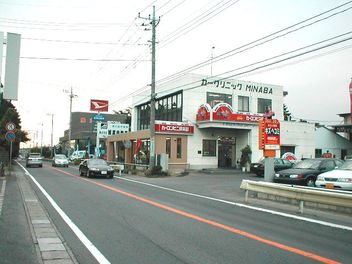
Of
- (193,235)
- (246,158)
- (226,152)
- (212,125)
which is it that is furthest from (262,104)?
(193,235)

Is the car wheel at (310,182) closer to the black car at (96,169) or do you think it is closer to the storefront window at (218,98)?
the black car at (96,169)

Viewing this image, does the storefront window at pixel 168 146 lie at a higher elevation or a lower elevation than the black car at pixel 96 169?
higher

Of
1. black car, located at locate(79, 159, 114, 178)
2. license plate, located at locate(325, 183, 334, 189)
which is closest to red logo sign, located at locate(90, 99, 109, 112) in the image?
black car, located at locate(79, 159, 114, 178)

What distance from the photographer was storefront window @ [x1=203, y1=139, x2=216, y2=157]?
36438mm

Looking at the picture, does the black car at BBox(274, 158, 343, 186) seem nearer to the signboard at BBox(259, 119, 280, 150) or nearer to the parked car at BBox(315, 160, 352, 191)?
the signboard at BBox(259, 119, 280, 150)

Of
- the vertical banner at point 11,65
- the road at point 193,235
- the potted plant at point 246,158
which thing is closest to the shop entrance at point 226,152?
the potted plant at point 246,158

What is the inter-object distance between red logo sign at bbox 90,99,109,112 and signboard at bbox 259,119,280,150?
32.7 metres

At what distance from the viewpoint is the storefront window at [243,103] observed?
127ft

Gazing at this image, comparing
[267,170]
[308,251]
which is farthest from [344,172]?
[308,251]

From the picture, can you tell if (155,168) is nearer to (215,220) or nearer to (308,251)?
(215,220)

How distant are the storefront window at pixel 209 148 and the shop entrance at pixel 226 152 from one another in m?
0.87

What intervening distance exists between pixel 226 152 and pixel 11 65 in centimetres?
2891

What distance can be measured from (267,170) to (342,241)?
9.23 meters

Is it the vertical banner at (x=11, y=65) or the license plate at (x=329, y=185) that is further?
the license plate at (x=329, y=185)
